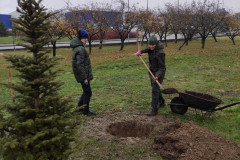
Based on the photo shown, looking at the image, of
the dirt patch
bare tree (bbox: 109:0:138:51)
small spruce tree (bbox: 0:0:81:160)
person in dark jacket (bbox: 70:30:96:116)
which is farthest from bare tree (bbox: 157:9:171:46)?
small spruce tree (bbox: 0:0:81:160)

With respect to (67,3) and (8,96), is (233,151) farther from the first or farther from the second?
(67,3)

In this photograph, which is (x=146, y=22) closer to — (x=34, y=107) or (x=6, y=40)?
(x=6, y=40)

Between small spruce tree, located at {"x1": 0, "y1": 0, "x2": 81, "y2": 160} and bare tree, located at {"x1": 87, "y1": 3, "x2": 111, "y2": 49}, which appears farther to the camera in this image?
bare tree, located at {"x1": 87, "y1": 3, "x2": 111, "y2": 49}

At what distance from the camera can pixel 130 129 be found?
214 inches

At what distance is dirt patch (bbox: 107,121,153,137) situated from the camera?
5.25 metres

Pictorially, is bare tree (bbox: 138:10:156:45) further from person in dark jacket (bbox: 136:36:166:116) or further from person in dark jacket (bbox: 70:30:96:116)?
person in dark jacket (bbox: 70:30:96:116)

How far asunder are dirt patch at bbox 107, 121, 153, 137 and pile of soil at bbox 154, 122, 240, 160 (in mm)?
744

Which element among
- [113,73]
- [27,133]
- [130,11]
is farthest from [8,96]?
[130,11]

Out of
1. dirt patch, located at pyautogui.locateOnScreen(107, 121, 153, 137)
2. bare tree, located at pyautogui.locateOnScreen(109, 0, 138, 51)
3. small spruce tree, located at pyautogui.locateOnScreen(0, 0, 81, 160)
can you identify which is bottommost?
dirt patch, located at pyautogui.locateOnScreen(107, 121, 153, 137)

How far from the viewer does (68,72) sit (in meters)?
12.8

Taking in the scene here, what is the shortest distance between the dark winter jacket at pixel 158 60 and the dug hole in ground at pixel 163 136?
110 centimetres

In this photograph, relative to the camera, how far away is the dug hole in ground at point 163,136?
12.9ft

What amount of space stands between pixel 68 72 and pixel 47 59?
1013 centimetres

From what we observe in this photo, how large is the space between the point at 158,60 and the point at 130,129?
179 cm
